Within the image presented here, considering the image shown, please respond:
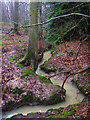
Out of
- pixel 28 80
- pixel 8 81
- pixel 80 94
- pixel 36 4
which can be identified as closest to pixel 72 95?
pixel 80 94

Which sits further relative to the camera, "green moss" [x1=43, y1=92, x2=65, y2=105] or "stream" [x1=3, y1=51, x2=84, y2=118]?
"green moss" [x1=43, y1=92, x2=65, y2=105]

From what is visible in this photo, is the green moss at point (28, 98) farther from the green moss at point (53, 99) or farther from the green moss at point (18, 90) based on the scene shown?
the green moss at point (53, 99)

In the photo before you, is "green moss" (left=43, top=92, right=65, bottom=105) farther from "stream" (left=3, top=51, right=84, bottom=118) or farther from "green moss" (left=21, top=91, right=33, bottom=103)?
"green moss" (left=21, top=91, right=33, bottom=103)

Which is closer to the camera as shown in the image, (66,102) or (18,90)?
(18,90)

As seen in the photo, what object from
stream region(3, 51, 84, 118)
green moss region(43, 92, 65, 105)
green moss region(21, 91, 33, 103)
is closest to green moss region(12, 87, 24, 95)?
green moss region(21, 91, 33, 103)

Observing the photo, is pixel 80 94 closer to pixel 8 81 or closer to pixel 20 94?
pixel 20 94

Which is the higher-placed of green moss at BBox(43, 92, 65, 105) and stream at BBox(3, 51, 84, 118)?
green moss at BBox(43, 92, 65, 105)

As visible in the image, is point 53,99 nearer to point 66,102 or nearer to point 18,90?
point 66,102

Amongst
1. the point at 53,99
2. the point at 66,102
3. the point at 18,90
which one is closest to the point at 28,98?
the point at 18,90

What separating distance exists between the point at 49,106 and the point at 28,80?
1.59m

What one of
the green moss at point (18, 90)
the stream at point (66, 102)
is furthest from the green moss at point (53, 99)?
the green moss at point (18, 90)

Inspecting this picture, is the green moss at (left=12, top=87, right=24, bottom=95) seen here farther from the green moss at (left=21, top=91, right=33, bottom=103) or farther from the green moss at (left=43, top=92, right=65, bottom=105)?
the green moss at (left=43, top=92, right=65, bottom=105)

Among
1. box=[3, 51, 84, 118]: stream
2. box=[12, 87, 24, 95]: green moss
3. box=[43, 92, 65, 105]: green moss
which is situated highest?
box=[12, 87, 24, 95]: green moss

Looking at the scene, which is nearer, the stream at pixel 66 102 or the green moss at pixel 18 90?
the stream at pixel 66 102
